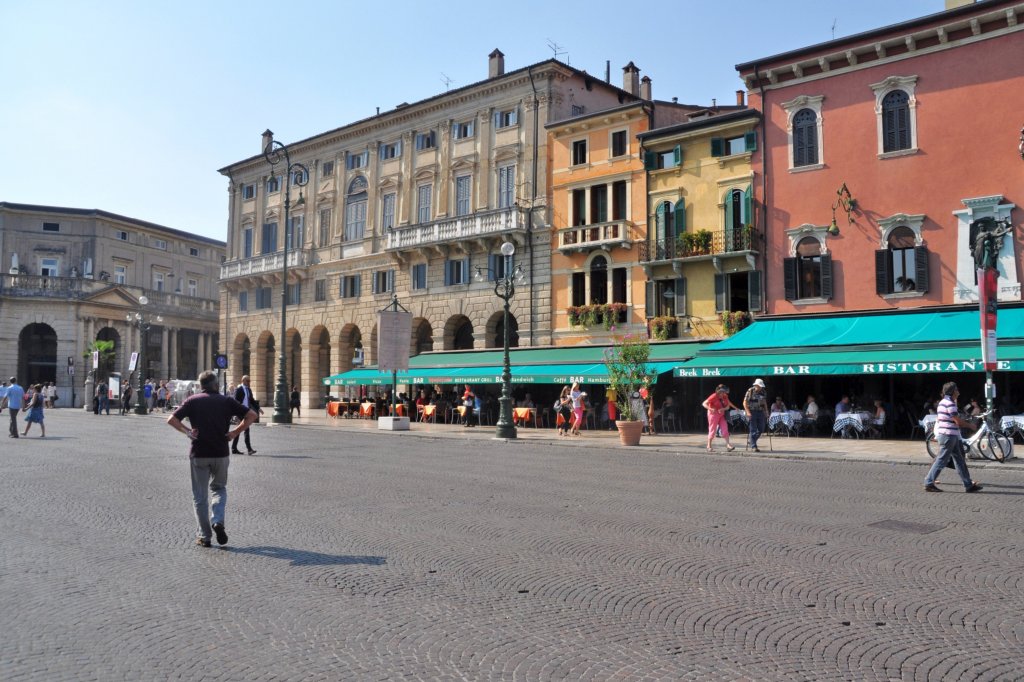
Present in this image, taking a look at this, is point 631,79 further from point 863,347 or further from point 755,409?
point 755,409

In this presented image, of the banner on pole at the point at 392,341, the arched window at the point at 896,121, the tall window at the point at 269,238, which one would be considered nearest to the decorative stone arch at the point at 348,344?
the tall window at the point at 269,238

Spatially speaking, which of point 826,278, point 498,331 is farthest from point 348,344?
point 826,278

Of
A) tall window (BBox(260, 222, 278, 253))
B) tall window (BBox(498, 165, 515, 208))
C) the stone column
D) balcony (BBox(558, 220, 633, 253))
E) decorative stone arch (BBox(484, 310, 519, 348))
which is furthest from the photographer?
the stone column

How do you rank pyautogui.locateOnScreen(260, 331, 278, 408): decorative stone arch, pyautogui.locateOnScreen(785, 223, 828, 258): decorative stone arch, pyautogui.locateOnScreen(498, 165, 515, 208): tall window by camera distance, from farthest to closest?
pyautogui.locateOnScreen(260, 331, 278, 408): decorative stone arch, pyautogui.locateOnScreen(498, 165, 515, 208): tall window, pyautogui.locateOnScreen(785, 223, 828, 258): decorative stone arch

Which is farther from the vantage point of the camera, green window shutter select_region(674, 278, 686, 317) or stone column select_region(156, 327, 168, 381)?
stone column select_region(156, 327, 168, 381)

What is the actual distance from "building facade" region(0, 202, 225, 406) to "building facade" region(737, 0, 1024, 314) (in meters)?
46.4

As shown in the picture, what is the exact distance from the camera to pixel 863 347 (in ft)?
78.0

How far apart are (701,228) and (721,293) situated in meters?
2.66

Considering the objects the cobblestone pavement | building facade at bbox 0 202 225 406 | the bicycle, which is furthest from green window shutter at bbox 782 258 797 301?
building facade at bbox 0 202 225 406

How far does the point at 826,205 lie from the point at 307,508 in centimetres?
2287

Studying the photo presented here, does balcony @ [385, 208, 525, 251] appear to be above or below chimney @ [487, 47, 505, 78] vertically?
below

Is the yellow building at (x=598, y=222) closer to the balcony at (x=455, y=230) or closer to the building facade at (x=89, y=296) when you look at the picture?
the balcony at (x=455, y=230)

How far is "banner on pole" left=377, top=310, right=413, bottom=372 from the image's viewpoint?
2970cm

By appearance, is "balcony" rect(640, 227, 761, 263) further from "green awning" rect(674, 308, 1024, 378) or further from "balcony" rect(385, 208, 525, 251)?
"balcony" rect(385, 208, 525, 251)
